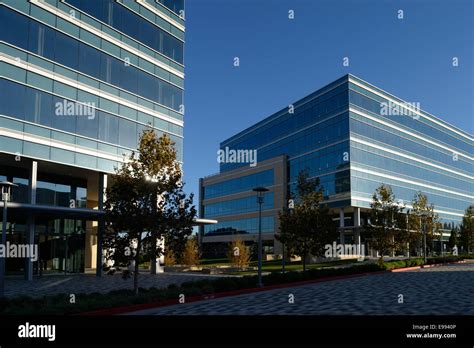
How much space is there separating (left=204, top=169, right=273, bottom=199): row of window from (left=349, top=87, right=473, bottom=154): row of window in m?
21.1

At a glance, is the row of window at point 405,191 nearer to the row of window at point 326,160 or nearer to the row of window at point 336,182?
the row of window at point 336,182

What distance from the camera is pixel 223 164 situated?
103 m

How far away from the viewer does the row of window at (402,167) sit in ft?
207

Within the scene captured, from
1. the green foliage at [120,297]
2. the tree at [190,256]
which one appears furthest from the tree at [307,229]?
the tree at [190,256]

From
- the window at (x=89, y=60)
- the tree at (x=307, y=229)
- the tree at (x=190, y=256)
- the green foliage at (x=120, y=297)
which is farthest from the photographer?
the tree at (x=190, y=256)

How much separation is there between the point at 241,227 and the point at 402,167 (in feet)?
100

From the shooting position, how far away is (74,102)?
97.6 feet

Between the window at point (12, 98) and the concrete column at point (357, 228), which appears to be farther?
the concrete column at point (357, 228)

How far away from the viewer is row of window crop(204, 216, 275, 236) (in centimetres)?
7832

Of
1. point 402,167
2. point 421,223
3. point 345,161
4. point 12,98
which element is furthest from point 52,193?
point 402,167

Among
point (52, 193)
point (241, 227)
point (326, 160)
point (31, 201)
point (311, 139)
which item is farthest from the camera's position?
point (241, 227)

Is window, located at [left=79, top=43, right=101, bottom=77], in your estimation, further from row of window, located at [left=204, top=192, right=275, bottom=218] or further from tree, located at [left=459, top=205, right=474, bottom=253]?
tree, located at [left=459, top=205, right=474, bottom=253]

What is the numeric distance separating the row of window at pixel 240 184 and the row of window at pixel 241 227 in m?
5.89

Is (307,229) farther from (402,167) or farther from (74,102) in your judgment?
(402,167)
